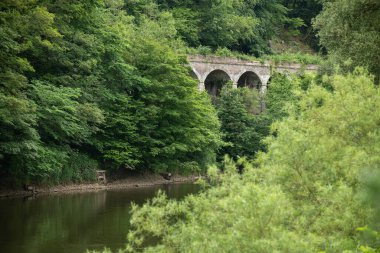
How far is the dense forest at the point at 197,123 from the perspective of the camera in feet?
31.8

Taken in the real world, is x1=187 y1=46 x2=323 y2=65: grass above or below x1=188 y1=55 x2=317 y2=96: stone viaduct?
above

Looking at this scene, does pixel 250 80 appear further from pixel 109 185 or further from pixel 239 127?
pixel 109 185

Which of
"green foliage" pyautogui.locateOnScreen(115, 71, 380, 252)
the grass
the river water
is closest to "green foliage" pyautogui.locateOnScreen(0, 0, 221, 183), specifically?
the river water

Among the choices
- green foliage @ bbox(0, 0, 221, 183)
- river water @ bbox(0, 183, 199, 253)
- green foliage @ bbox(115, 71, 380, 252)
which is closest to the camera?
green foliage @ bbox(115, 71, 380, 252)

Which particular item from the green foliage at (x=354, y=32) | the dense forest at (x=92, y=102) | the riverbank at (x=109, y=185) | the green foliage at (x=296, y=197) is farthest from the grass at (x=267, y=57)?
the green foliage at (x=296, y=197)

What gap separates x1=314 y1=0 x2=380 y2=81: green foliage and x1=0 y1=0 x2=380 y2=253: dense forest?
5 centimetres

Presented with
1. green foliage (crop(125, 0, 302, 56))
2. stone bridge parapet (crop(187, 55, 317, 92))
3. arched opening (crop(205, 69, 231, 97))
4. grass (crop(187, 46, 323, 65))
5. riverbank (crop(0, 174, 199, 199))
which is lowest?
riverbank (crop(0, 174, 199, 199))

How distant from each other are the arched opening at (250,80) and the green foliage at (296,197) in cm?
4476

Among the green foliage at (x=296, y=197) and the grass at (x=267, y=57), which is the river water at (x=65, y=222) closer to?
the green foliage at (x=296, y=197)

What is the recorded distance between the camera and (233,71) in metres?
54.2

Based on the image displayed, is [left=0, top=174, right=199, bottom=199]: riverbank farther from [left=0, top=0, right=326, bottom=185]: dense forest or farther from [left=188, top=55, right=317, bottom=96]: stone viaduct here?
[left=188, top=55, right=317, bottom=96]: stone viaduct

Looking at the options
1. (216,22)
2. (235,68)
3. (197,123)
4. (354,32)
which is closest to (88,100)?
(197,123)

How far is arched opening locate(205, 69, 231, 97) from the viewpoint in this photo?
55.5m

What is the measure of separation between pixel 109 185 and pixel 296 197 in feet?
68.1
